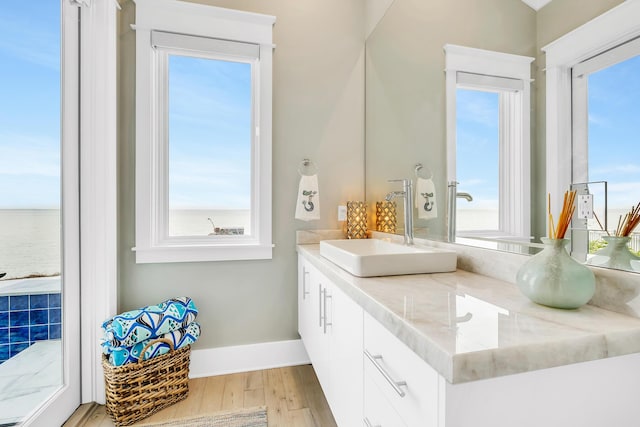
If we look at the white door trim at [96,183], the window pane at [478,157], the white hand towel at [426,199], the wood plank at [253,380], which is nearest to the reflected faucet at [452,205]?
the window pane at [478,157]

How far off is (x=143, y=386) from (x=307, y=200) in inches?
53.3

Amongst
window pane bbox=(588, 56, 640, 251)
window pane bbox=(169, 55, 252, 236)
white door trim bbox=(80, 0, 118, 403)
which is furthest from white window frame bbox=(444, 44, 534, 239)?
white door trim bbox=(80, 0, 118, 403)

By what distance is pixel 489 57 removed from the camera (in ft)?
3.99

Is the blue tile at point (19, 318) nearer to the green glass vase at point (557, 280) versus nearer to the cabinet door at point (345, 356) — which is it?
the cabinet door at point (345, 356)

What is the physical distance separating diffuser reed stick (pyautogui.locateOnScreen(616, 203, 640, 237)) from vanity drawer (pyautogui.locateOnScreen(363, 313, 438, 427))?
59cm

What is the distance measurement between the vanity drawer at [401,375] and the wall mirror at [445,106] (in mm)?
568

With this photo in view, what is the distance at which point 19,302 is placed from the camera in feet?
4.23

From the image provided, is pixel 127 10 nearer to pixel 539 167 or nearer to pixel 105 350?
A: pixel 105 350

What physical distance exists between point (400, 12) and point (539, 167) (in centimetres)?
141

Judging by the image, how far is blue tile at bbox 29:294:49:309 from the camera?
1.38 metres

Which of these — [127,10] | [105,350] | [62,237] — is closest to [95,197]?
[62,237]

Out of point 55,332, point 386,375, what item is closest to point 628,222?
point 386,375

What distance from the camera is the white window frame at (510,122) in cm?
107

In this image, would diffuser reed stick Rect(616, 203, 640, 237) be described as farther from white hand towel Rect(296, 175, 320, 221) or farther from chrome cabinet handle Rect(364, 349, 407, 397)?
white hand towel Rect(296, 175, 320, 221)
